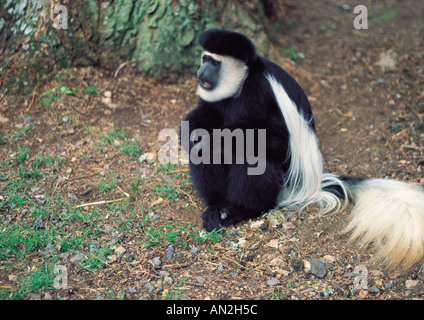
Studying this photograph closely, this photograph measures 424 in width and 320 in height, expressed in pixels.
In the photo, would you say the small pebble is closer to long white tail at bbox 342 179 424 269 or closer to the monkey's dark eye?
long white tail at bbox 342 179 424 269

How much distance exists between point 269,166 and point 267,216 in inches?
11.9

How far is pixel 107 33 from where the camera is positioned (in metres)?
3.29

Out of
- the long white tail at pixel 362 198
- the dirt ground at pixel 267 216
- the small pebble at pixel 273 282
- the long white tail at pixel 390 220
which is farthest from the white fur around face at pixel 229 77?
the small pebble at pixel 273 282

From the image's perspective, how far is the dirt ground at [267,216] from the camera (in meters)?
2.01

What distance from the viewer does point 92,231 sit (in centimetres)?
228

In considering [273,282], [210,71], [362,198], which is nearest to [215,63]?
[210,71]

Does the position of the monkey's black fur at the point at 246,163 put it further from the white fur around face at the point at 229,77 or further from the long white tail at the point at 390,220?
the long white tail at the point at 390,220

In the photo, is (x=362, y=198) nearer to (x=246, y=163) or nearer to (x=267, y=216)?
(x=267, y=216)

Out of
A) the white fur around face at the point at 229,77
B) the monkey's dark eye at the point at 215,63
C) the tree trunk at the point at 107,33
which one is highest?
the tree trunk at the point at 107,33

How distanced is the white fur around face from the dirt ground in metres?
0.59

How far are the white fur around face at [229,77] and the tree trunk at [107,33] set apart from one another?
0.98 m

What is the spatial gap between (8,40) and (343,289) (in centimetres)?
284

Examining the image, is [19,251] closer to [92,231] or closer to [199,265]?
[92,231]

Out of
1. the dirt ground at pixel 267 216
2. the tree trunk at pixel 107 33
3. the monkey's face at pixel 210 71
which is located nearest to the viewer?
the dirt ground at pixel 267 216
